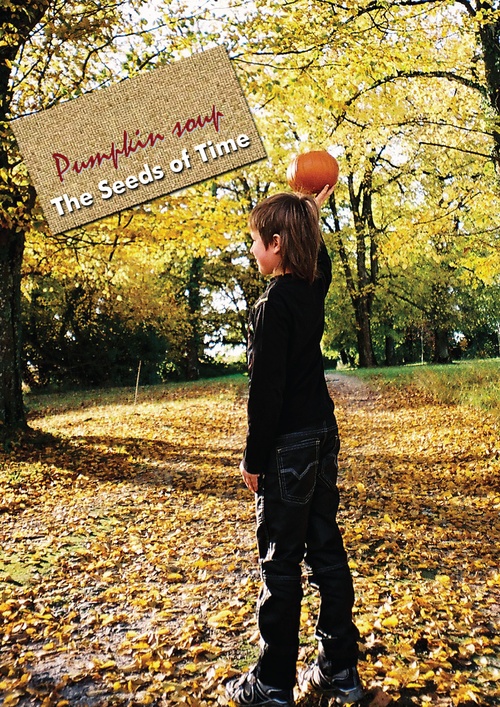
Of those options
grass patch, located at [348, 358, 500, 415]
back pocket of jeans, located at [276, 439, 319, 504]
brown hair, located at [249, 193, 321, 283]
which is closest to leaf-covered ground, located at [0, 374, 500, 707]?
back pocket of jeans, located at [276, 439, 319, 504]

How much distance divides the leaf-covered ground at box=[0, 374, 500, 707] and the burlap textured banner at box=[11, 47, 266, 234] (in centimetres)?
376

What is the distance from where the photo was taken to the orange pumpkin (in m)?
3.16

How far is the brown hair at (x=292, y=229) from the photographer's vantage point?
256cm

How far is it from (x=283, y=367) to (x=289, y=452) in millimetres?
360

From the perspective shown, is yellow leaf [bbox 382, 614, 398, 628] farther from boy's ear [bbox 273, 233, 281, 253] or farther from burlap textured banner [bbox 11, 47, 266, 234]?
burlap textured banner [bbox 11, 47, 266, 234]

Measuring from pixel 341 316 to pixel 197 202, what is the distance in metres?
20.6

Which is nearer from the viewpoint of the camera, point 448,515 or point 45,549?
point 45,549

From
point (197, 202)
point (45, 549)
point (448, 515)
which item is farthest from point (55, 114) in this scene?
point (448, 515)

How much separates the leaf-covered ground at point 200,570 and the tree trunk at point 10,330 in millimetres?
686

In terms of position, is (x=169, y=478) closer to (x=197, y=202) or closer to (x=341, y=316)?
(x=197, y=202)

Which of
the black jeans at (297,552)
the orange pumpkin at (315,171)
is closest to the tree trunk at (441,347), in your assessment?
the orange pumpkin at (315,171)

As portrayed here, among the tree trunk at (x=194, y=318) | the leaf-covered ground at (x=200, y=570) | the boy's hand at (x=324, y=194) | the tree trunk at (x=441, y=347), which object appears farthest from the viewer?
the tree trunk at (x=441, y=347)

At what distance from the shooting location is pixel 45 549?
17.1ft

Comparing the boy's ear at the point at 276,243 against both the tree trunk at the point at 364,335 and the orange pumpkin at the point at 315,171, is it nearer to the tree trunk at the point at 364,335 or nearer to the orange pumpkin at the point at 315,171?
the orange pumpkin at the point at 315,171
